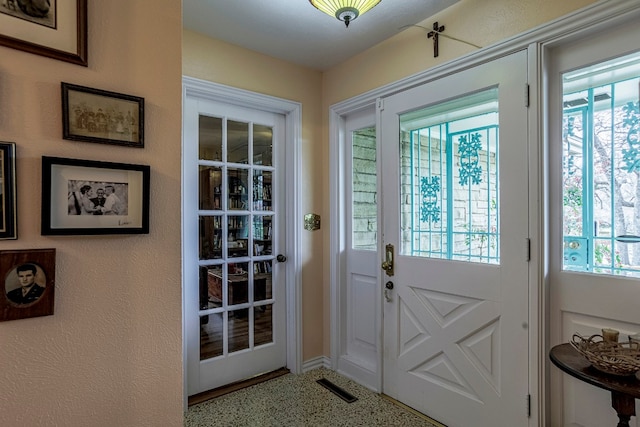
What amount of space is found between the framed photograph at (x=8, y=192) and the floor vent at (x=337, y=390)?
2061mm

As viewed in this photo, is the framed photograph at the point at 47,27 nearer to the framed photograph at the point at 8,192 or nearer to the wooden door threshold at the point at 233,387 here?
the framed photograph at the point at 8,192

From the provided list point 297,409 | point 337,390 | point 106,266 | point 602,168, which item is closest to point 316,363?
point 337,390

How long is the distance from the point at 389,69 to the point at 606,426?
2.14m

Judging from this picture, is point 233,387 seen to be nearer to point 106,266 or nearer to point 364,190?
point 364,190

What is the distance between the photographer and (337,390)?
2.46 m

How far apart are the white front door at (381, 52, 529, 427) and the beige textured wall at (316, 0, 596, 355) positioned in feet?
0.44

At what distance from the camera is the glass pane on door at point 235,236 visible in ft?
7.92

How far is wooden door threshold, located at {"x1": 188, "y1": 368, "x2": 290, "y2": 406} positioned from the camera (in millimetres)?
2314

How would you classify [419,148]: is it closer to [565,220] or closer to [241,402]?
[565,220]

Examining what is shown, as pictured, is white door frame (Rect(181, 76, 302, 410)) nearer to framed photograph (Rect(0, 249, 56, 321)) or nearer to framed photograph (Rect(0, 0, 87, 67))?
framed photograph (Rect(0, 0, 87, 67))

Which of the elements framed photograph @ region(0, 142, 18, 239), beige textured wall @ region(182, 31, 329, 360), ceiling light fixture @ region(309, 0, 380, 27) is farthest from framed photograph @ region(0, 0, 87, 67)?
beige textured wall @ region(182, 31, 329, 360)

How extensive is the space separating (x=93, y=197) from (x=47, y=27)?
0.47 metres

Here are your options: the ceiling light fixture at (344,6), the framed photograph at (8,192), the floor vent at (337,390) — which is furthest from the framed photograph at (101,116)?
the floor vent at (337,390)

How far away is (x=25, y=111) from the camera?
3.13 feet
